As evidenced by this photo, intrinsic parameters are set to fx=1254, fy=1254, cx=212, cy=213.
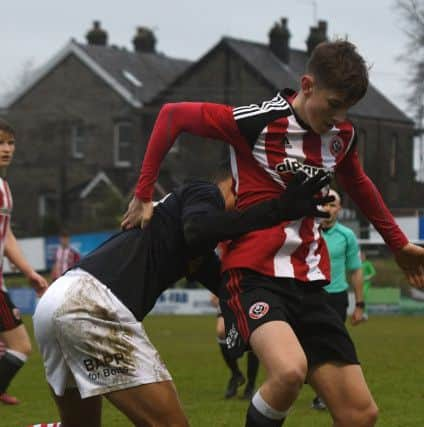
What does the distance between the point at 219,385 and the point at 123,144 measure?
41.4 metres

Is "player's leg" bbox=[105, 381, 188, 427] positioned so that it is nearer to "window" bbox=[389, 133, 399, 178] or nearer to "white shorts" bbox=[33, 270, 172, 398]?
"white shorts" bbox=[33, 270, 172, 398]

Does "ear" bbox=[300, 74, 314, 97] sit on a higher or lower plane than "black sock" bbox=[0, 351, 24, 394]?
higher

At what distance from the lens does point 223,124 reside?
6.10m

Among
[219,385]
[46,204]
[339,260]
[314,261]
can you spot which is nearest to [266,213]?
[314,261]

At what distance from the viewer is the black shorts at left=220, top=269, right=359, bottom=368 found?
602 centimetres

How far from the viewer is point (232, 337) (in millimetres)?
6082

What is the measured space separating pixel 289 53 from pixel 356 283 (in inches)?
1570

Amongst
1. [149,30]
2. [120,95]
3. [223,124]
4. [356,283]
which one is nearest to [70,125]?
[120,95]

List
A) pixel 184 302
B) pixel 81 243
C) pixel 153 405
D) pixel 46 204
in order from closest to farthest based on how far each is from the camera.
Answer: pixel 153 405 < pixel 184 302 < pixel 81 243 < pixel 46 204

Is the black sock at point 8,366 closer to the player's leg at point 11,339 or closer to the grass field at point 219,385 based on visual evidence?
the player's leg at point 11,339

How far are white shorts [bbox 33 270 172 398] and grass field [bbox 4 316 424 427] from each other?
434 cm

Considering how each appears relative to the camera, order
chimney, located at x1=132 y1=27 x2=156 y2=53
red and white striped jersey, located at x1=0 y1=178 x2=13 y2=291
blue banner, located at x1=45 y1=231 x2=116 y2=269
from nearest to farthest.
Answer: red and white striped jersey, located at x1=0 y1=178 x2=13 y2=291, blue banner, located at x1=45 y1=231 x2=116 y2=269, chimney, located at x1=132 y1=27 x2=156 y2=53

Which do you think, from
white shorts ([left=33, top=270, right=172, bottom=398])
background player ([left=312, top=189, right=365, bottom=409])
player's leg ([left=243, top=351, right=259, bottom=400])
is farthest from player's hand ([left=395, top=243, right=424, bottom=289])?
player's leg ([left=243, top=351, right=259, bottom=400])

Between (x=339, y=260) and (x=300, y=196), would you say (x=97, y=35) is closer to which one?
(x=339, y=260)
